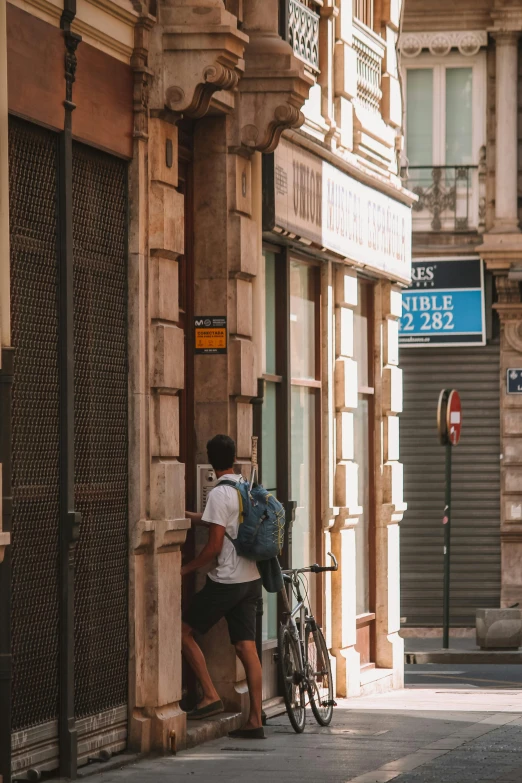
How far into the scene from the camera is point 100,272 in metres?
10.4

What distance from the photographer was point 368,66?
1653 cm

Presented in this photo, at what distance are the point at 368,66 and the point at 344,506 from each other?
3.97 meters

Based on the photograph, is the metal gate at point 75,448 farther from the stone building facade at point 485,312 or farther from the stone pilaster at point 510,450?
the stone pilaster at point 510,450

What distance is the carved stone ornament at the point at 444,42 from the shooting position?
2489 cm

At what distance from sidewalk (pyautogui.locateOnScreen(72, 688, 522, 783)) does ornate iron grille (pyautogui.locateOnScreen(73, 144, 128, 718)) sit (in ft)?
2.08

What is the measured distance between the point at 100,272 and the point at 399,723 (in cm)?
419

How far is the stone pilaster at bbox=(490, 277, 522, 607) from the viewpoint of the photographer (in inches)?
966

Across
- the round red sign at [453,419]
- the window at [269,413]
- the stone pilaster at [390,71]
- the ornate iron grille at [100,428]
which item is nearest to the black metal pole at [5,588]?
the ornate iron grille at [100,428]

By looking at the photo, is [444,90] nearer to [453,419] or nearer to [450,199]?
[450,199]

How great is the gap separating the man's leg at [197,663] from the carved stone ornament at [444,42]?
14.8m

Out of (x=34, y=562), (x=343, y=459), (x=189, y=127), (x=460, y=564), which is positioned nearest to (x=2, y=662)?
(x=34, y=562)

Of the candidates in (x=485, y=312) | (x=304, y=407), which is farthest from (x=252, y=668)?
(x=485, y=312)

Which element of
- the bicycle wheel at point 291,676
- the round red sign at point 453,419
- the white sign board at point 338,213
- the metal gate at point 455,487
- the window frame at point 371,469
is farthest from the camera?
the metal gate at point 455,487

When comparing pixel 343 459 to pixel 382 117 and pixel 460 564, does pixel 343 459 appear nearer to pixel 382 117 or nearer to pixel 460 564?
pixel 382 117
